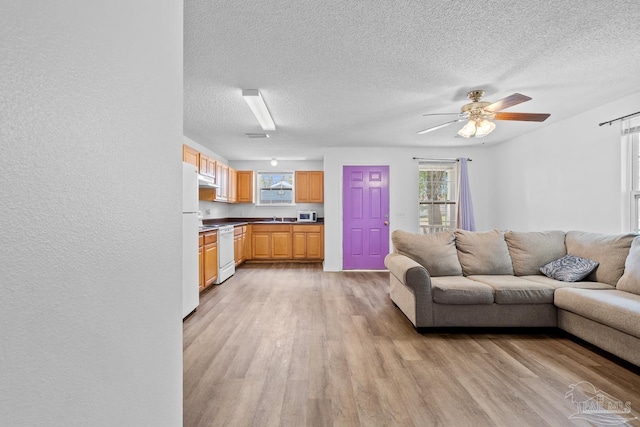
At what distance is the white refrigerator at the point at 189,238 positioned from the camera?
3136mm

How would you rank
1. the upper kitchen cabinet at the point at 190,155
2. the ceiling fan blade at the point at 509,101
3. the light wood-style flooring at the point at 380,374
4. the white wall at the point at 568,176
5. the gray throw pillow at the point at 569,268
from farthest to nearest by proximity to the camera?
1. the upper kitchen cabinet at the point at 190,155
2. the white wall at the point at 568,176
3. the gray throw pillow at the point at 569,268
4. the ceiling fan blade at the point at 509,101
5. the light wood-style flooring at the point at 380,374

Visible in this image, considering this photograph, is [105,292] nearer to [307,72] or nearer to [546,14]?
[307,72]

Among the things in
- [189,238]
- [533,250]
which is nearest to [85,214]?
[189,238]

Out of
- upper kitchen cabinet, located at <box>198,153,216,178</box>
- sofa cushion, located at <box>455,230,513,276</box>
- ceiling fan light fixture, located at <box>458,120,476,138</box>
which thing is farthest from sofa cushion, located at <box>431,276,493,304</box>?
upper kitchen cabinet, located at <box>198,153,216,178</box>

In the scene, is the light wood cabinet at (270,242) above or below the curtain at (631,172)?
below

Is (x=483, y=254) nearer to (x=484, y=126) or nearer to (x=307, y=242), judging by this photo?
(x=484, y=126)

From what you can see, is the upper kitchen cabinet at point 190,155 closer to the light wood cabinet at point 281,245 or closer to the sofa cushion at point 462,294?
the light wood cabinet at point 281,245

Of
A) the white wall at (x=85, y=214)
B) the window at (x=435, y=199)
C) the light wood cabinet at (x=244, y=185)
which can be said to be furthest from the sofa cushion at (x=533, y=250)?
the light wood cabinet at (x=244, y=185)

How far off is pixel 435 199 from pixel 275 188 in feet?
12.0

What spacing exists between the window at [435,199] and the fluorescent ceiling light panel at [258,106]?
3.20 meters

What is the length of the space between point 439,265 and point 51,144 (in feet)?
10.8

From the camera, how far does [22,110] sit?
19.5 inches

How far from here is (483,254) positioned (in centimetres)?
329

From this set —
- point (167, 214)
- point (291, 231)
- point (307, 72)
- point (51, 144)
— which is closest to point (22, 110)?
point (51, 144)
